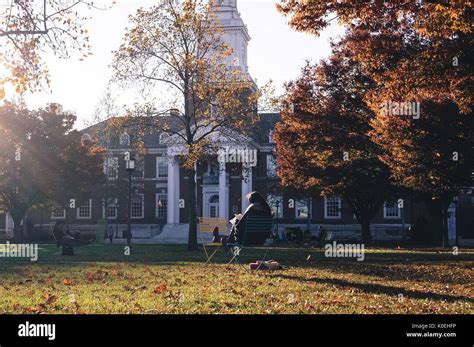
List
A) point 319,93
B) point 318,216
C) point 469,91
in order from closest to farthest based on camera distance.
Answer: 1. point 469,91
2. point 319,93
3. point 318,216

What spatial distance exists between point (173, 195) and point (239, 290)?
50846 mm

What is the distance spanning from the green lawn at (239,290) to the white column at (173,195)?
4363cm

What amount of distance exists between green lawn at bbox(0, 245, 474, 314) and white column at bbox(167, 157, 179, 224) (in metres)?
43.6

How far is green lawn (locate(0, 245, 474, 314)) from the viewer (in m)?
8.16

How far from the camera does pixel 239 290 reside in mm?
10031

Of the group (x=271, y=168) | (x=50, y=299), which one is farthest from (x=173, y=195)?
(x=50, y=299)

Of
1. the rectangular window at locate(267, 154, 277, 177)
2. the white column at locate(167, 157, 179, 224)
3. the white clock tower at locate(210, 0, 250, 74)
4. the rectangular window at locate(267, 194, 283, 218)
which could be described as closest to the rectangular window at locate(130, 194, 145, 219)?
the white column at locate(167, 157, 179, 224)

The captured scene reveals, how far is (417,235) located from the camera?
1764 inches

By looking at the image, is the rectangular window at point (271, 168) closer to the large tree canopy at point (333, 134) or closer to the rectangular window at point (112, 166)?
the rectangular window at point (112, 166)

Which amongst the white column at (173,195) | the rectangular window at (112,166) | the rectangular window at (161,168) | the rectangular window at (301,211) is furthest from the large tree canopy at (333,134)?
the rectangular window at (161,168)

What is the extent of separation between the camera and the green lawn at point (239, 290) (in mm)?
8156
